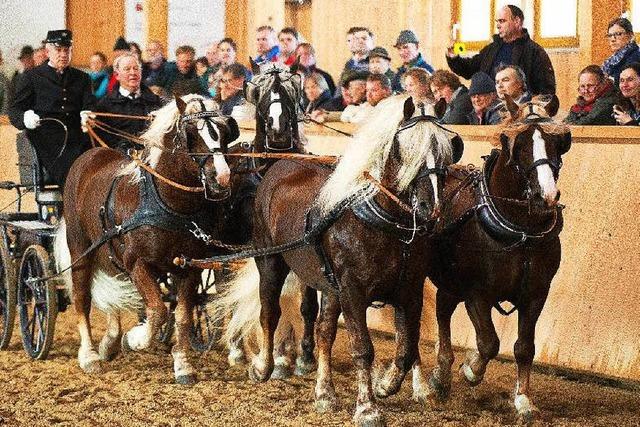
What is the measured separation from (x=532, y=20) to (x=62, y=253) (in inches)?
229

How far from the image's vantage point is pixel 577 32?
12820 millimetres

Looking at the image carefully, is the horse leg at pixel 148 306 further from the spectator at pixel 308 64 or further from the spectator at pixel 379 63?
the spectator at pixel 308 64

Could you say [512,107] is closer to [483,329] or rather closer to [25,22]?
[483,329]

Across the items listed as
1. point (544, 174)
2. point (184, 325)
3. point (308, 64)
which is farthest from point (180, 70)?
point (544, 174)

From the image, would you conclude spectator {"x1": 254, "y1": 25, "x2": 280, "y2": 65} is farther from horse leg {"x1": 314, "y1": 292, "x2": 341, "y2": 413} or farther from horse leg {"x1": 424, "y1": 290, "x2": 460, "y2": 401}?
horse leg {"x1": 314, "y1": 292, "x2": 341, "y2": 413}

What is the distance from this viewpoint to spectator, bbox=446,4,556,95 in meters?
9.94

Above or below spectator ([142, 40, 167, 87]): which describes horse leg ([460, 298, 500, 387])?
below

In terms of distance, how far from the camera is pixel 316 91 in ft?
39.7

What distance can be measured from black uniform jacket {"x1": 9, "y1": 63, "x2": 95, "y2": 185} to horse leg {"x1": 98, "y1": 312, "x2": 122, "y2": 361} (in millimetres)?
1347

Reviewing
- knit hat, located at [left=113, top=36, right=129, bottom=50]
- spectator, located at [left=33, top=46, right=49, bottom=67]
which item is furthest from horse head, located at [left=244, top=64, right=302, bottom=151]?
spectator, located at [left=33, top=46, right=49, bottom=67]

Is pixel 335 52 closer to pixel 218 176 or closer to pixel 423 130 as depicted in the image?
pixel 218 176

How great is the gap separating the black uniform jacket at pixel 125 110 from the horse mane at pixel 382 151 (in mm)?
3045

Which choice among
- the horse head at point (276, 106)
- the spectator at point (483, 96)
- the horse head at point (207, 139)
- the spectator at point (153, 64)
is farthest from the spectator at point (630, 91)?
the spectator at point (153, 64)

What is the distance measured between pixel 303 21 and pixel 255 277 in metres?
11.0
